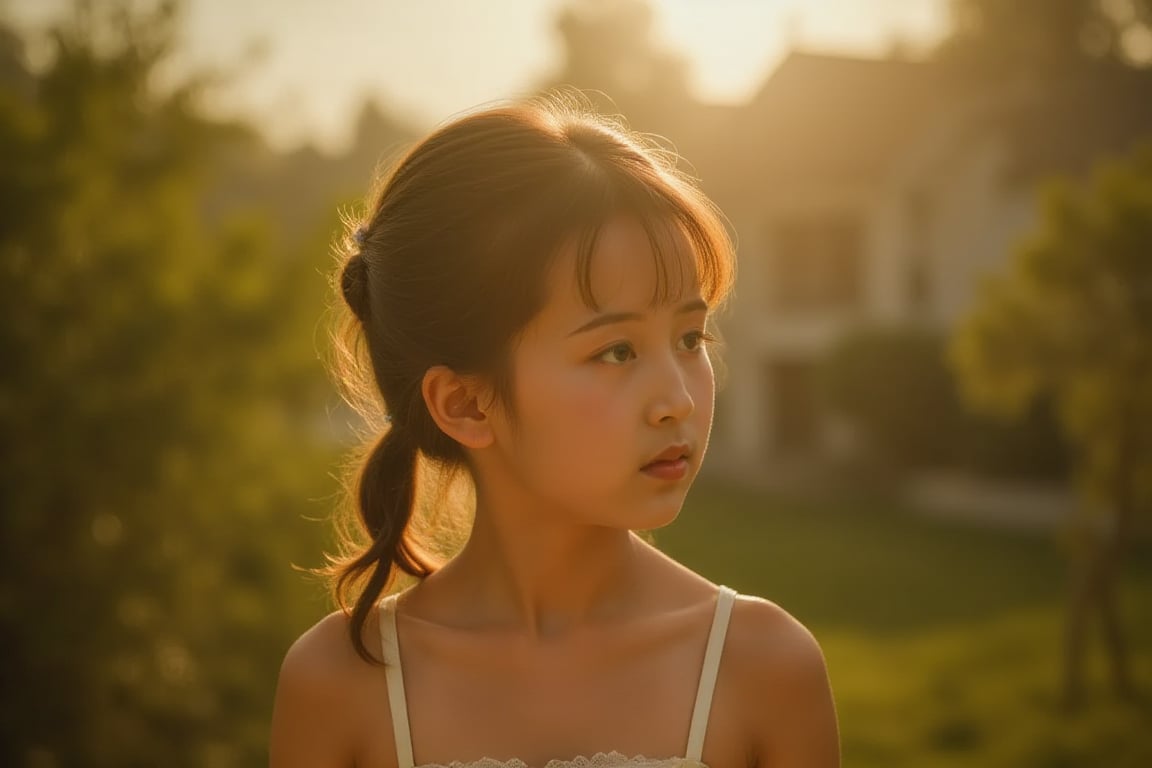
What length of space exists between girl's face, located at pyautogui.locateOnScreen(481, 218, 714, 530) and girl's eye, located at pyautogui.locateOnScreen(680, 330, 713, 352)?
0.01 m

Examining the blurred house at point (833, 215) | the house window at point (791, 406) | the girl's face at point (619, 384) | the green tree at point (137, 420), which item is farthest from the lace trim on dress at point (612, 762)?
the house window at point (791, 406)

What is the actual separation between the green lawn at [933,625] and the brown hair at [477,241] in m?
5.67

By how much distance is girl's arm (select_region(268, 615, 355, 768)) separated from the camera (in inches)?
89.0

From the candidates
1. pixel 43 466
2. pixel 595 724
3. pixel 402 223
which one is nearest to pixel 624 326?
pixel 402 223

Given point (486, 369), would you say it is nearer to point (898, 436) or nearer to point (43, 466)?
point (43, 466)

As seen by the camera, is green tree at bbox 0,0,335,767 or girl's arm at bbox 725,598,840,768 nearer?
girl's arm at bbox 725,598,840,768

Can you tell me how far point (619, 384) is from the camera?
2.13 m

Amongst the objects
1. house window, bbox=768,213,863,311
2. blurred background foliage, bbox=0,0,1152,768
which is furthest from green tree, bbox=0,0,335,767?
house window, bbox=768,213,863,311

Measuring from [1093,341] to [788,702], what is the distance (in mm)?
6631

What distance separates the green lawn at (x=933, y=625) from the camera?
771 centimetres

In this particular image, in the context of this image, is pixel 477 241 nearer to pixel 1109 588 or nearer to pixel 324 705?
pixel 324 705

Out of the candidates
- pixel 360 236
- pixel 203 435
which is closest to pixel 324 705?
pixel 360 236

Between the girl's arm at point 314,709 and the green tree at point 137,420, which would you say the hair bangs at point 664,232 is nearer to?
the girl's arm at point 314,709

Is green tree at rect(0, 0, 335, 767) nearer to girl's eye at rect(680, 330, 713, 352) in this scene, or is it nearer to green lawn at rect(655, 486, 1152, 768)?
girl's eye at rect(680, 330, 713, 352)
